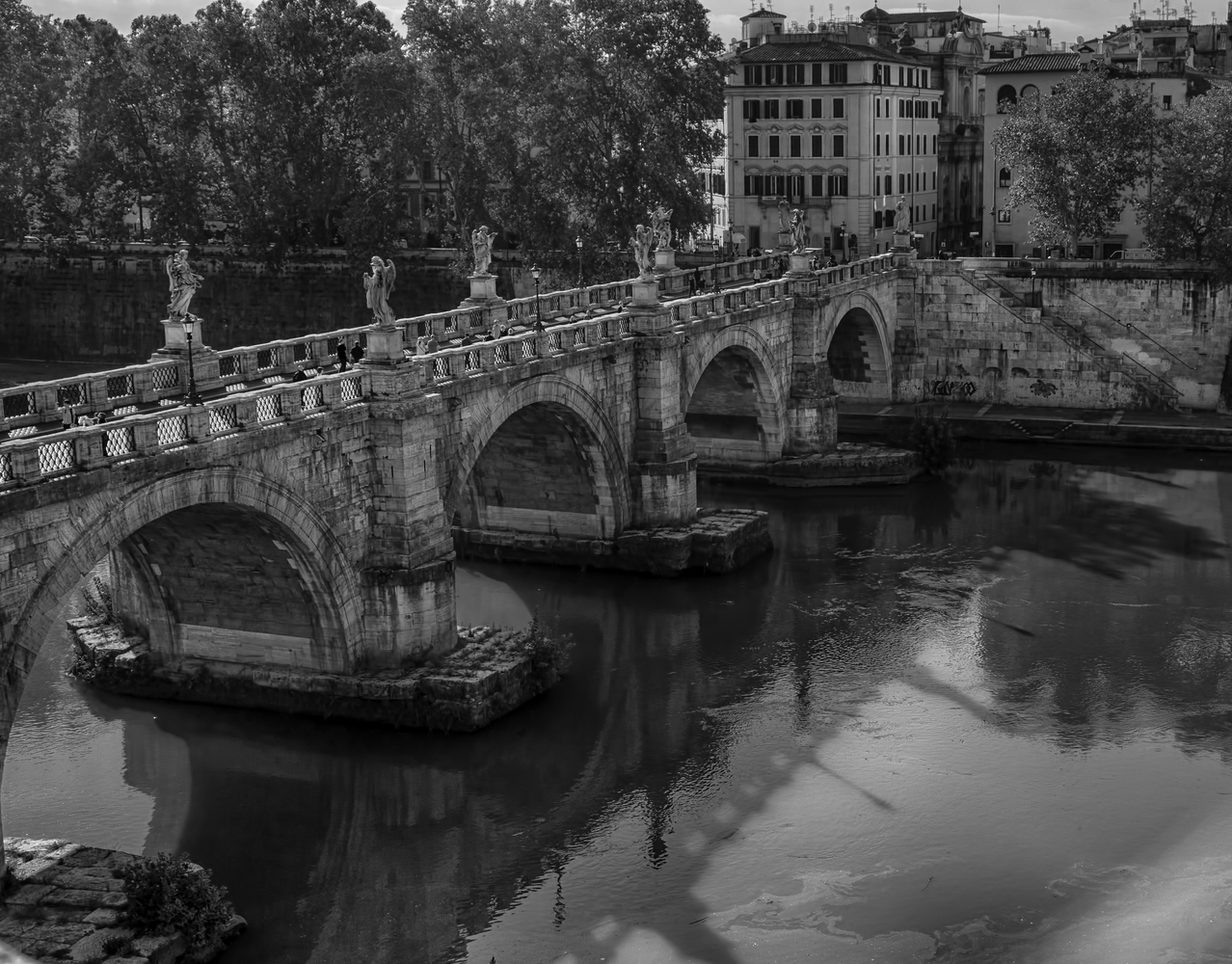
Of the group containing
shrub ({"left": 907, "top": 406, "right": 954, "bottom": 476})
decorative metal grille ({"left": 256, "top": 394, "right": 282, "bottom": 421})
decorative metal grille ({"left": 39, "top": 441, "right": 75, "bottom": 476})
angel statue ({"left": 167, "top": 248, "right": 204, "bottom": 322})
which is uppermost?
angel statue ({"left": 167, "top": 248, "right": 204, "bottom": 322})

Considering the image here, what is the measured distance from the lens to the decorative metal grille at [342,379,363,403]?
3612 cm

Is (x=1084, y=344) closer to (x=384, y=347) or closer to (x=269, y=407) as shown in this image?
(x=384, y=347)

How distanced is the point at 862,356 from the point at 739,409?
11.9 m

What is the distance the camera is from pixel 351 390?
36.5 meters

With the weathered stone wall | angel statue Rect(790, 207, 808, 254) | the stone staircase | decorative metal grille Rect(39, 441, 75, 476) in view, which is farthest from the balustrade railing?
the stone staircase

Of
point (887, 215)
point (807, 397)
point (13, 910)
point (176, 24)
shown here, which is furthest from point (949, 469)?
point (176, 24)

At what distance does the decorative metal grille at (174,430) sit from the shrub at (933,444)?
3475 centimetres

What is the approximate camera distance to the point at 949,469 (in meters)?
62.7

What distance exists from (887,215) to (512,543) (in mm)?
47623

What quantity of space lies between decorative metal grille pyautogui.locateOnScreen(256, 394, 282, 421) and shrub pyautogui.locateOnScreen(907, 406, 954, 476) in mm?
31923

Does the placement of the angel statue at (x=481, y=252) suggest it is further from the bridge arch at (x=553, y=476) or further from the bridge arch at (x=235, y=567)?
the bridge arch at (x=235, y=567)

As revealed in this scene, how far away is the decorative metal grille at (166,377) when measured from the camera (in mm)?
37031

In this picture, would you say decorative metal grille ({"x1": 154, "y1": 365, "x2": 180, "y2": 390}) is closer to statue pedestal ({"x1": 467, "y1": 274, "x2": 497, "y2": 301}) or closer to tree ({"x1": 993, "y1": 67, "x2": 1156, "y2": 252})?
statue pedestal ({"x1": 467, "y1": 274, "x2": 497, "y2": 301})

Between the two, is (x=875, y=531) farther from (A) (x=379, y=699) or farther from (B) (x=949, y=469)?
(A) (x=379, y=699)
